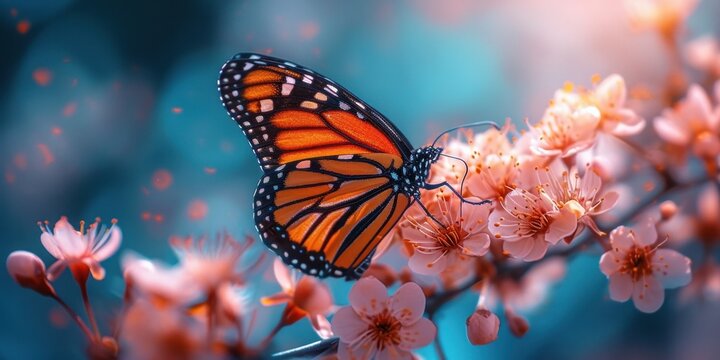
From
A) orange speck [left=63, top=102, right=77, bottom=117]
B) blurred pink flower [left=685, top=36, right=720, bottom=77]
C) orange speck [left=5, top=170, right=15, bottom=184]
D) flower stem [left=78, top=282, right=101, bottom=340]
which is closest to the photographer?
flower stem [left=78, top=282, right=101, bottom=340]

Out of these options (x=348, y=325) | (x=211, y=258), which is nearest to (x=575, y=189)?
(x=348, y=325)

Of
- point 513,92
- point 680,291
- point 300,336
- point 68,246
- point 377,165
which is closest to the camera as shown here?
point 68,246

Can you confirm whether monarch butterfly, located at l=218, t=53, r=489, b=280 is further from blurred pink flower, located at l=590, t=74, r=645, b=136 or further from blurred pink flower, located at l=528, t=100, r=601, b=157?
blurred pink flower, located at l=590, t=74, r=645, b=136

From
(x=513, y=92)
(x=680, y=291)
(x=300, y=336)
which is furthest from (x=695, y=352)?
(x=300, y=336)

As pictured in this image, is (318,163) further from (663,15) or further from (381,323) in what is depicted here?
(663,15)

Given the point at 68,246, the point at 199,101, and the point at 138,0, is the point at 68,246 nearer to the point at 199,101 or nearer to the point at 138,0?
the point at 199,101

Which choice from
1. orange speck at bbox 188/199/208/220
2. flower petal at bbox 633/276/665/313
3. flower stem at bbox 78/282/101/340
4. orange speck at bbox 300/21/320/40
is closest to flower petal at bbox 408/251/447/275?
flower petal at bbox 633/276/665/313
